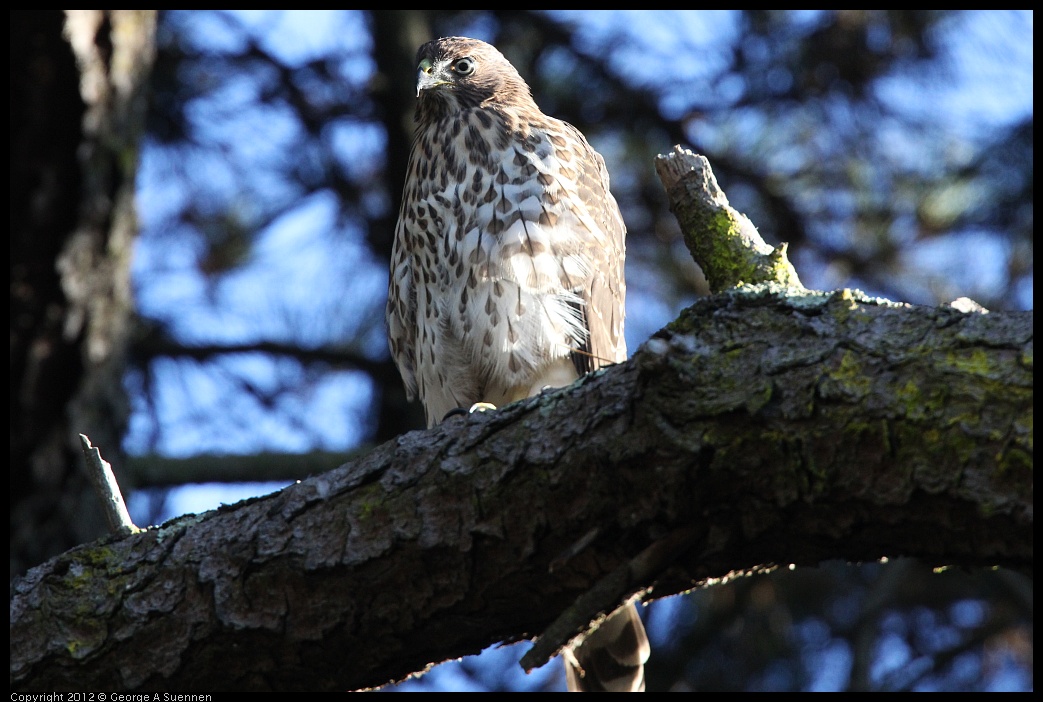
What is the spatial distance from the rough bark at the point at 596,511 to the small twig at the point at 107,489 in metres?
0.06

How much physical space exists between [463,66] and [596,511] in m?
Answer: 2.88

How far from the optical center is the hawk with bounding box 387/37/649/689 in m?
3.92

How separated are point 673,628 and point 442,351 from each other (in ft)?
12.4

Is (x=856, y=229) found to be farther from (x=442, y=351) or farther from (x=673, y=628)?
(x=442, y=351)

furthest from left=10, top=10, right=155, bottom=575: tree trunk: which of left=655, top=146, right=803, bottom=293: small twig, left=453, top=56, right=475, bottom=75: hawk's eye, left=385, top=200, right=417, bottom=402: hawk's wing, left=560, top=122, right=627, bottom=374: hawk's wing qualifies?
left=655, top=146, right=803, bottom=293: small twig

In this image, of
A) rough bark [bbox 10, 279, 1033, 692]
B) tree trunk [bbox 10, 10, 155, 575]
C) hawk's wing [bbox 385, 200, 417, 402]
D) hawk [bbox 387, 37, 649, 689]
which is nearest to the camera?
rough bark [bbox 10, 279, 1033, 692]

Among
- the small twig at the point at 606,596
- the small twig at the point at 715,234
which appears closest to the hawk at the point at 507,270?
the small twig at the point at 715,234

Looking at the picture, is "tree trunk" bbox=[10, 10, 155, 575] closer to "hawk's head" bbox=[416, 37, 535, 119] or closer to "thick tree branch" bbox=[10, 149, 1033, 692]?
"hawk's head" bbox=[416, 37, 535, 119]

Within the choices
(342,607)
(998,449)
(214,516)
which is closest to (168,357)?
(214,516)

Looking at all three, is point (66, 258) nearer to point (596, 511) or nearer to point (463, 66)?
point (463, 66)

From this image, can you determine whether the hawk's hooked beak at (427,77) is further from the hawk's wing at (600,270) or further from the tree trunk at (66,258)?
the tree trunk at (66,258)

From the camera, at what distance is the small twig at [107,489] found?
9.09ft

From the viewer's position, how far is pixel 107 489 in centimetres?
283

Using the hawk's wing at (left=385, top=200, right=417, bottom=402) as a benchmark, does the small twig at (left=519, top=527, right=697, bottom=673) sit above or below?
below
